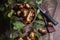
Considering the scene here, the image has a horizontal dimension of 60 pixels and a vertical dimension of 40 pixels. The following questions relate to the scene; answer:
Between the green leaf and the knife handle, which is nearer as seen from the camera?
the green leaf

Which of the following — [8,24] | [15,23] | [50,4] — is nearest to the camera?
[15,23]

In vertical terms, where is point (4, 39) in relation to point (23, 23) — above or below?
below

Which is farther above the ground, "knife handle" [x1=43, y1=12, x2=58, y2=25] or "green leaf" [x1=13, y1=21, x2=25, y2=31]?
"green leaf" [x1=13, y1=21, x2=25, y2=31]

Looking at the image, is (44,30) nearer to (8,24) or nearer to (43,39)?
(43,39)

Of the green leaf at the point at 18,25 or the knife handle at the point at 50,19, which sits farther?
the knife handle at the point at 50,19

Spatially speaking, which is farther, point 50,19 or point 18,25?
point 50,19

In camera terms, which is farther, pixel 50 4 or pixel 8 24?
pixel 50 4

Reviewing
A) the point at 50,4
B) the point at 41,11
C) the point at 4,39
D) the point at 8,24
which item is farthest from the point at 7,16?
the point at 50,4

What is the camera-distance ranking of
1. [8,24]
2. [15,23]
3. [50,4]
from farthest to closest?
[50,4] → [8,24] → [15,23]

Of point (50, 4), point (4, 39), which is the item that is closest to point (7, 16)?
point (4, 39)

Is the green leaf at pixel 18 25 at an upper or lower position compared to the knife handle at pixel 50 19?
upper
